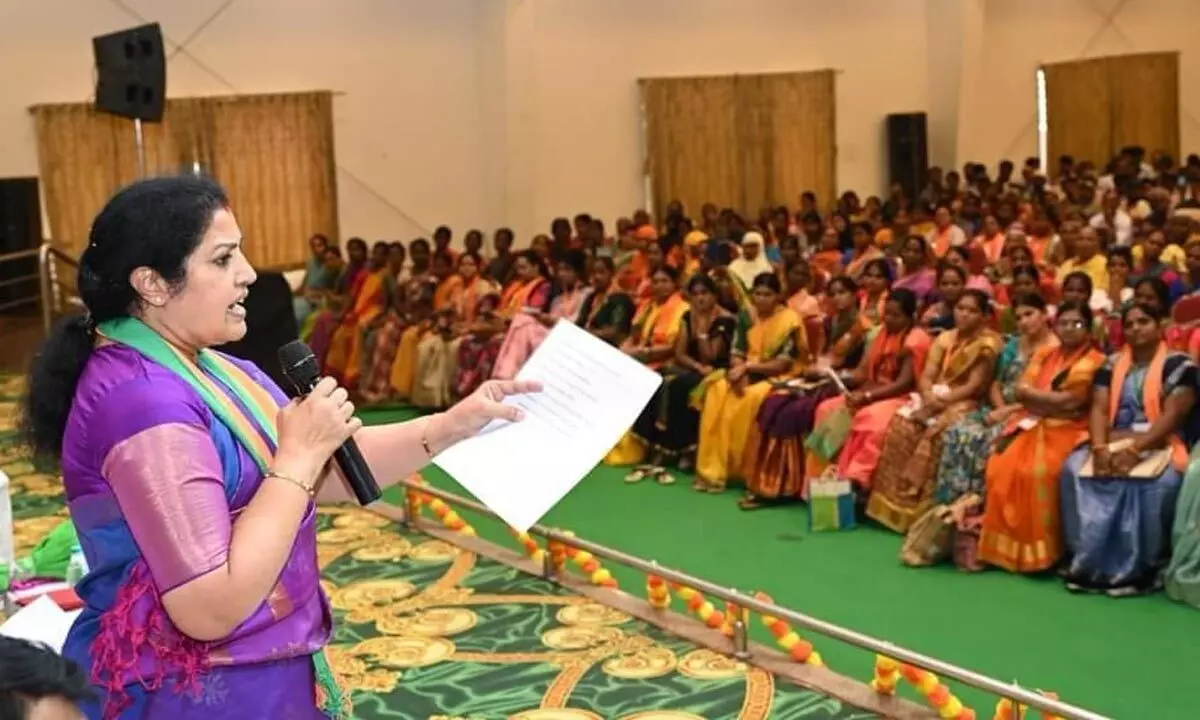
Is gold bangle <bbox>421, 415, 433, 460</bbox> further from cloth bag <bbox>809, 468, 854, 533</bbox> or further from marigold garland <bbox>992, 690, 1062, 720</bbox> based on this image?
cloth bag <bbox>809, 468, 854, 533</bbox>

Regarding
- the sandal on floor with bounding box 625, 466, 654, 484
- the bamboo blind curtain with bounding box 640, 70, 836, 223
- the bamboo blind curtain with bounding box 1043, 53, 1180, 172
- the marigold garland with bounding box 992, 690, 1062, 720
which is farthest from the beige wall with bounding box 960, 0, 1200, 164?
the marigold garland with bounding box 992, 690, 1062, 720

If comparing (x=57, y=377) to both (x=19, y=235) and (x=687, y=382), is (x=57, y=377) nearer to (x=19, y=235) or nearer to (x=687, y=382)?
(x=687, y=382)

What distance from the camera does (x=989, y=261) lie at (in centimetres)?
942

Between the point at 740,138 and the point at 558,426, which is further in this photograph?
the point at 740,138

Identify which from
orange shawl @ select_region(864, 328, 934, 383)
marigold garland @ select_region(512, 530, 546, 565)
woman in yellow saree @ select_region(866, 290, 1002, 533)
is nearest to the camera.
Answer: marigold garland @ select_region(512, 530, 546, 565)

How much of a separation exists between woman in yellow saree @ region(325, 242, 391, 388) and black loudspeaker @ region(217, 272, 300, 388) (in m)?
2.60

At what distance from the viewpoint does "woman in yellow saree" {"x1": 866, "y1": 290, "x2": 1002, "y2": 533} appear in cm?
607

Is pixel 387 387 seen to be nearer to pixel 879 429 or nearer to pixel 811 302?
pixel 811 302

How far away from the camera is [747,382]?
716 centimetres

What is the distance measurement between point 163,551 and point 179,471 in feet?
0.29

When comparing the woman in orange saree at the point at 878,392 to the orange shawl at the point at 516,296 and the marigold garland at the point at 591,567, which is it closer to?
the marigold garland at the point at 591,567

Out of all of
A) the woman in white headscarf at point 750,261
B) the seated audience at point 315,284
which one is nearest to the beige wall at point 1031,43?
the woman in white headscarf at point 750,261

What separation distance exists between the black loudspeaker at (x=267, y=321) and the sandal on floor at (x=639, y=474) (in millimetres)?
1775

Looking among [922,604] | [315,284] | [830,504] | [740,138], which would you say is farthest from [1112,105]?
[922,604]
